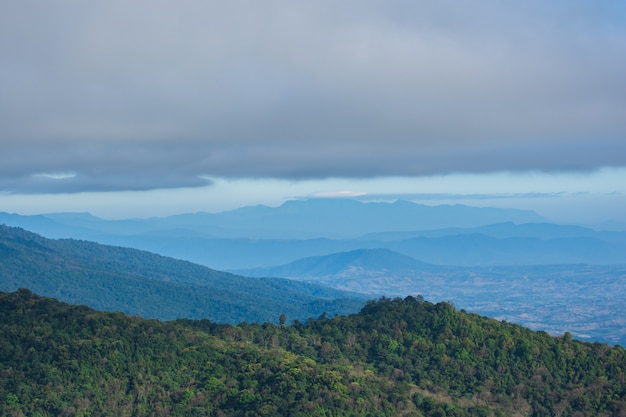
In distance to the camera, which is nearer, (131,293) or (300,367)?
(300,367)

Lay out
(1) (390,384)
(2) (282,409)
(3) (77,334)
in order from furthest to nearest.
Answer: (3) (77,334)
(1) (390,384)
(2) (282,409)

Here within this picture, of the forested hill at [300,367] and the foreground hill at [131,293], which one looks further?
the foreground hill at [131,293]

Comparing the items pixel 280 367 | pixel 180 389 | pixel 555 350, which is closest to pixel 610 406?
pixel 555 350

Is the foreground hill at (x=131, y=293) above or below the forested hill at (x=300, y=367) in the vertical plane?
below

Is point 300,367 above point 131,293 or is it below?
above

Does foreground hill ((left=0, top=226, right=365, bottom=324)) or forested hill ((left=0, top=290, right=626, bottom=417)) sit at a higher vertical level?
forested hill ((left=0, top=290, right=626, bottom=417))

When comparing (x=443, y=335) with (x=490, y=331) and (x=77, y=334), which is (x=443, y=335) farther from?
(x=77, y=334)

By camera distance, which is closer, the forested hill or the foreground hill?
the forested hill

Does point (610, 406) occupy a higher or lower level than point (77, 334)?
lower
